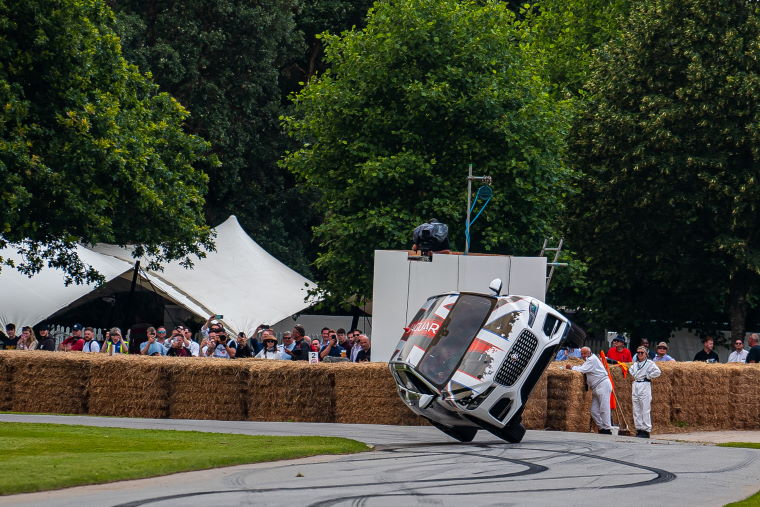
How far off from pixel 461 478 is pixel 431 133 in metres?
25.0

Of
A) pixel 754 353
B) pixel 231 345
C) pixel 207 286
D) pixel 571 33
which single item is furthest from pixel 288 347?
pixel 571 33

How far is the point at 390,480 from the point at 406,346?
18.5 ft

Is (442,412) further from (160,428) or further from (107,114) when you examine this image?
(107,114)

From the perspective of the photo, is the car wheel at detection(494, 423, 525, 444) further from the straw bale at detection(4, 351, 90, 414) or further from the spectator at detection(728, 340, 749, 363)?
the spectator at detection(728, 340, 749, 363)

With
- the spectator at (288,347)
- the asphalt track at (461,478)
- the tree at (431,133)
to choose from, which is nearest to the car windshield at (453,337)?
the asphalt track at (461,478)

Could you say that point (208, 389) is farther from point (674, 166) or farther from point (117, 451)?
point (674, 166)

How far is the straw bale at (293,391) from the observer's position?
74.5ft

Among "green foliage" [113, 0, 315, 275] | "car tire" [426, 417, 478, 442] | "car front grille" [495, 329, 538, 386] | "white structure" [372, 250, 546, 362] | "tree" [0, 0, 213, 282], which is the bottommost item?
"car tire" [426, 417, 478, 442]

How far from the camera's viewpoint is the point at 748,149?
39.7 m

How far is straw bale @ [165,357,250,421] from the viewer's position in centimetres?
2316

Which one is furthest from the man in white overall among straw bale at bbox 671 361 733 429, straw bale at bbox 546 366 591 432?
straw bale at bbox 671 361 733 429

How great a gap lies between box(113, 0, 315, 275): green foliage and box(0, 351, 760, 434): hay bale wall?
77.0 feet

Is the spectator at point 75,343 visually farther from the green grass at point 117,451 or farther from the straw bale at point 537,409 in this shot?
the straw bale at point 537,409

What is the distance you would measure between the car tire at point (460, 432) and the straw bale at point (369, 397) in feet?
8.90
